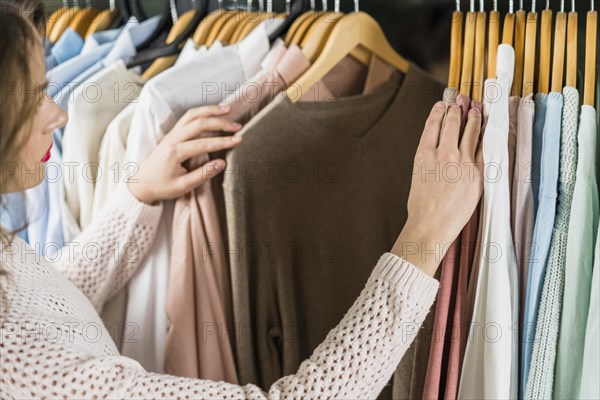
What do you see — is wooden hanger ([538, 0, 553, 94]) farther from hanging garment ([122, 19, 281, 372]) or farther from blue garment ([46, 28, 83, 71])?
blue garment ([46, 28, 83, 71])

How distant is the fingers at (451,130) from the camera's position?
3.09 feet

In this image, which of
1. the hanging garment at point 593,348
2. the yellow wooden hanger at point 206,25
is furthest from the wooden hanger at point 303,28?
the hanging garment at point 593,348

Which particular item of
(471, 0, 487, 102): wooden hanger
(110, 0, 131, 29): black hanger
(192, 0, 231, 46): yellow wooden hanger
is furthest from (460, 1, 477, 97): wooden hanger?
(110, 0, 131, 29): black hanger

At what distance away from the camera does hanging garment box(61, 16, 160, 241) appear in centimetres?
121

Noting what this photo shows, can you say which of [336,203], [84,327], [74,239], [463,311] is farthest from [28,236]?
[463,311]

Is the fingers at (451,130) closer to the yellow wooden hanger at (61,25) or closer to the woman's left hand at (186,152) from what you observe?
the woman's left hand at (186,152)

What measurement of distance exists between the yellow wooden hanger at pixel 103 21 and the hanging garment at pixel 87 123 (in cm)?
13

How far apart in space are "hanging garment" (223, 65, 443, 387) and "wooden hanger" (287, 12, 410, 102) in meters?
0.03

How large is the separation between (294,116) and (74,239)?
0.41 m

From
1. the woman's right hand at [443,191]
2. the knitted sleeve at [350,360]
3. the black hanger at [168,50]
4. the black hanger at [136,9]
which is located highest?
the black hanger at [136,9]

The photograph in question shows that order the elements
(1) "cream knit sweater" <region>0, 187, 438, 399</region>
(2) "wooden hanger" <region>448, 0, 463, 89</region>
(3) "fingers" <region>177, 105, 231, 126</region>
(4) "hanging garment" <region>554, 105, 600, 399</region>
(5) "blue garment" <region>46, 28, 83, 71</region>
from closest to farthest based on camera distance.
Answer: (1) "cream knit sweater" <region>0, 187, 438, 399</region> → (4) "hanging garment" <region>554, 105, 600, 399</region> → (2) "wooden hanger" <region>448, 0, 463, 89</region> → (3) "fingers" <region>177, 105, 231, 126</region> → (5) "blue garment" <region>46, 28, 83, 71</region>

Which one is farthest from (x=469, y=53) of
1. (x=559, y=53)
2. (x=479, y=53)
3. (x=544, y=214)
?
(x=544, y=214)

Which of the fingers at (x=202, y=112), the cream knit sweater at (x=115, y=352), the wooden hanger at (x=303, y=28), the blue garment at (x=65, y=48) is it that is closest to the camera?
the cream knit sweater at (x=115, y=352)

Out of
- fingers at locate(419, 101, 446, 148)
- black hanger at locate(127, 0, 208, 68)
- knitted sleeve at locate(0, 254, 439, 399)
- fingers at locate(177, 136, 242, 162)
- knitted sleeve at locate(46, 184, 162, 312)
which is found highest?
black hanger at locate(127, 0, 208, 68)
